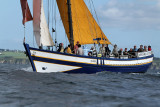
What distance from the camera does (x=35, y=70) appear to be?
19375 millimetres

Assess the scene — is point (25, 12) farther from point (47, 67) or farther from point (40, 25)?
point (47, 67)

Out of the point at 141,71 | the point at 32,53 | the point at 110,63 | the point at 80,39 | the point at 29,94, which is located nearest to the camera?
the point at 29,94

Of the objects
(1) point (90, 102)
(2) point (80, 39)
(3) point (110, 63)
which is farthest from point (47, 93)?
(2) point (80, 39)

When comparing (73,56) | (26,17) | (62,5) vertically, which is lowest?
(73,56)

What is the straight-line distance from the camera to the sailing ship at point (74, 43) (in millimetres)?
19359

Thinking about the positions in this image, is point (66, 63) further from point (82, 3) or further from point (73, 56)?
point (82, 3)

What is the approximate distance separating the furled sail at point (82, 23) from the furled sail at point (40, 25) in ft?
12.9

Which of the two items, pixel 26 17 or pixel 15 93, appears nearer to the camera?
pixel 15 93

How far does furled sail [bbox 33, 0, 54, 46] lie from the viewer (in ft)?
66.2

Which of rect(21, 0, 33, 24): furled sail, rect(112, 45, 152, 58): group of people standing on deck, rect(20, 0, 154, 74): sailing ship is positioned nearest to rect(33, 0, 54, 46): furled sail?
rect(20, 0, 154, 74): sailing ship

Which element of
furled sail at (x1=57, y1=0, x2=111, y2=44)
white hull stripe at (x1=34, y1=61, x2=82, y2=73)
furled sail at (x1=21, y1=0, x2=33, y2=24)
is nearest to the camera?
white hull stripe at (x1=34, y1=61, x2=82, y2=73)

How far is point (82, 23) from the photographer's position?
82.4ft

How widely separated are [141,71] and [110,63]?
Answer: 662cm

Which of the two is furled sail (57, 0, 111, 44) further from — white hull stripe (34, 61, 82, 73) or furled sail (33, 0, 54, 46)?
white hull stripe (34, 61, 82, 73)
